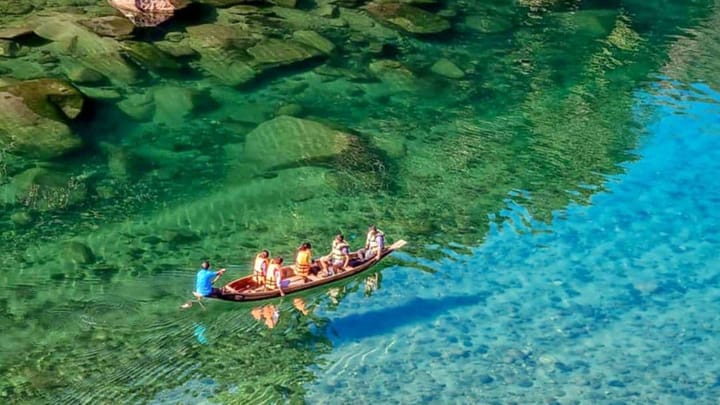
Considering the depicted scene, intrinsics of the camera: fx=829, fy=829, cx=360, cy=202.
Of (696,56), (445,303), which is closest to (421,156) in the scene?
(445,303)

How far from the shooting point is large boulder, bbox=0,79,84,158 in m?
25.5

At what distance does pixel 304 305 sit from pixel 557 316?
6.40 meters

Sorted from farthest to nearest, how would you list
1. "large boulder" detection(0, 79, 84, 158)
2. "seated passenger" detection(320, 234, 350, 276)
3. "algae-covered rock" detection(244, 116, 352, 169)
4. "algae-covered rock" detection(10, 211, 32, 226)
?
"algae-covered rock" detection(244, 116, 352, 169) < "large boulder" detection(0, 79, 84, 158) < "algae-covered rock" detection(10, 211, 32, 226) < "seated passenger" detection(320, 234, 350, 276)

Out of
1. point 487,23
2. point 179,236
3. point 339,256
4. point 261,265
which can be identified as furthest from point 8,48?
point 487,23

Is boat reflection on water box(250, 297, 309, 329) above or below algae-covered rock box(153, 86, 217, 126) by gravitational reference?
above

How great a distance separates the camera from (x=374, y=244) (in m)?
21.5

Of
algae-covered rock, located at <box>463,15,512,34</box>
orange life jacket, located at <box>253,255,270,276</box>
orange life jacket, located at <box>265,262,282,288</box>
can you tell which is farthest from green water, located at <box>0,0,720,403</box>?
orange life jacket, located at <box>253,255,270,276</box>

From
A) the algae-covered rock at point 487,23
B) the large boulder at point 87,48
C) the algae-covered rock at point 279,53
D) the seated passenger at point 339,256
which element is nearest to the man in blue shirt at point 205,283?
the seated passenger at point 339,256

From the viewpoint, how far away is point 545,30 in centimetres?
4212

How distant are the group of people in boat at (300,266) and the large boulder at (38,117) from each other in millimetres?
8567

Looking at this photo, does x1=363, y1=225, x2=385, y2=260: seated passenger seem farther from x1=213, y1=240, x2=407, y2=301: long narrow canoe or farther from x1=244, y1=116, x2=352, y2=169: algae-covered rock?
x1=244, y1=116, x2=352, y2=169: algae-covered rock

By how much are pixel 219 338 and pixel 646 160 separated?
1808 cm

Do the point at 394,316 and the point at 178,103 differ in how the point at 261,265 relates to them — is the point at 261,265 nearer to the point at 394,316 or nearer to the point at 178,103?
the point at 394,316

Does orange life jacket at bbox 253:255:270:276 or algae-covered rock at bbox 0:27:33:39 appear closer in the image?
orange life jacket at bbox 253:255:270:276
